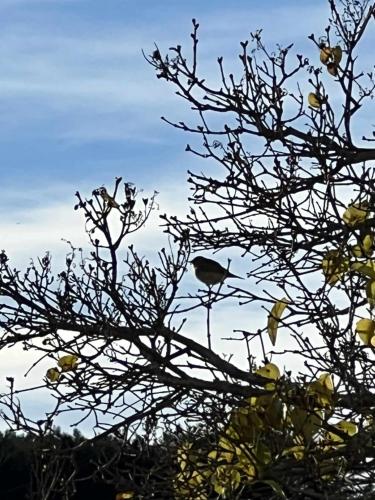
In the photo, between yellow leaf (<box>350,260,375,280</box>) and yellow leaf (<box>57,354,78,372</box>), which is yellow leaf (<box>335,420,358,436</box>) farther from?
yellow leaf (<box>57,354,78,372</box>)

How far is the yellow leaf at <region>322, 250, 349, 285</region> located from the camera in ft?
10.9

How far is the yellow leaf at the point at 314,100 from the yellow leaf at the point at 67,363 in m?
1.48

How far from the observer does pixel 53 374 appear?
4457 mm

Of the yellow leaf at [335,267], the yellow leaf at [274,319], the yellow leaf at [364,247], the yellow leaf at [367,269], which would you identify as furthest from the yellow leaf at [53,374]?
the yellow leaf at [367,269]

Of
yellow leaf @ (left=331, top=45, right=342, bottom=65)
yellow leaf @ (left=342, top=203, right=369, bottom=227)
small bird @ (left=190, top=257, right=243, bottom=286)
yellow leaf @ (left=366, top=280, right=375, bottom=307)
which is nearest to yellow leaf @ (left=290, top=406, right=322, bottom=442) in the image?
yellow leaf @ (left=366, top=280, right=375, bottom=307)

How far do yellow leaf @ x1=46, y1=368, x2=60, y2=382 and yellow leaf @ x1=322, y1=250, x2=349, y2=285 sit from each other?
1487 mm

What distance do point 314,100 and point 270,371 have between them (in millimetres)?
1738

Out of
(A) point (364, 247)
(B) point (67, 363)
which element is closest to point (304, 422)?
(A) point (364, 247)

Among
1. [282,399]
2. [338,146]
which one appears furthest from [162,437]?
[282,399]

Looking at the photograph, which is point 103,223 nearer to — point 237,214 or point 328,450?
point 237,214

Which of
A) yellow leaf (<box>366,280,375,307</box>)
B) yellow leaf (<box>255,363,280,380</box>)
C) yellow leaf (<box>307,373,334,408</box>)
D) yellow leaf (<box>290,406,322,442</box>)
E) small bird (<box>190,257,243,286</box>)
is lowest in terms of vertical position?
yellow leaf (<box>290,406,322,442</box>)

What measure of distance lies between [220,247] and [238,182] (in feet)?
1.16

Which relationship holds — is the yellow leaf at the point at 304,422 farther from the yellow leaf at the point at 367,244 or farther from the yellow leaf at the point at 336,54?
the yellow leaf at the point at 336,54

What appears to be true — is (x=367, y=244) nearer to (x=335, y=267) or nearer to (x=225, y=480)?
(x=335, y=267)
